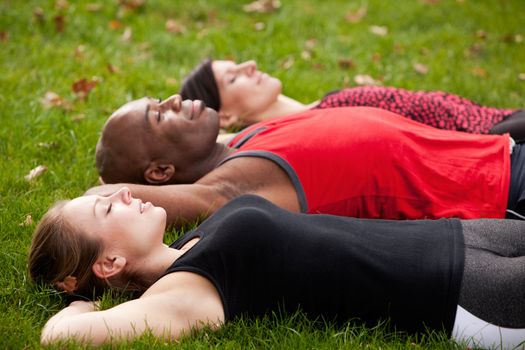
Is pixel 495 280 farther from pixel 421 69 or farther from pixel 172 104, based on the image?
pixel 421 69

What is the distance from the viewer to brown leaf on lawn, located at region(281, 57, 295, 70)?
21.4 ft

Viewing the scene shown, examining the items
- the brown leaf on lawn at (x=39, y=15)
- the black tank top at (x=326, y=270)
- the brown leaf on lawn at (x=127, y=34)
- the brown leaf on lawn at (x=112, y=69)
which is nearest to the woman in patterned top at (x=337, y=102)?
the brown leaf on lawn at (x=112, y=69)

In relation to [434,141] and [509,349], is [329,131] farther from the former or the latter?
[509,349]

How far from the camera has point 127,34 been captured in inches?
276

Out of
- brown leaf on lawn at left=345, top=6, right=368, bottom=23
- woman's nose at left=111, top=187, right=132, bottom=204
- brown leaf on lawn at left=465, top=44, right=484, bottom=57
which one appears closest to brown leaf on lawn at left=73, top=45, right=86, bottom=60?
brown leaf on lawn at left=345, top=6, right=368, bottom=23

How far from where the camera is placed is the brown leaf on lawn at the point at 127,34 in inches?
273

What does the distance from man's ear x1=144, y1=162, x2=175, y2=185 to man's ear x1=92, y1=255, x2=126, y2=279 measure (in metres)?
1.01

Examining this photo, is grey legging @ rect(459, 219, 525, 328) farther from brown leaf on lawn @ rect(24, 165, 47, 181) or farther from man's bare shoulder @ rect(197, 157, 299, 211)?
brown leaf on lawn @ rect(24, 165, 47, 181)

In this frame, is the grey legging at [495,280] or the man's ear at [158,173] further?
the man's ear at [158,173]

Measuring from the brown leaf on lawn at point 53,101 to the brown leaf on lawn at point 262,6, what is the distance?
295 cm

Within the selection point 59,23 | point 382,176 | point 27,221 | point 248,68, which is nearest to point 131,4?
point 59,23

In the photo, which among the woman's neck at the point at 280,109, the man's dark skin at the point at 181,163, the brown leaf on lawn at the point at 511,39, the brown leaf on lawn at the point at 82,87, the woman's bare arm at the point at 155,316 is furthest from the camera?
the brown leaf on lawn at the point at 511,39

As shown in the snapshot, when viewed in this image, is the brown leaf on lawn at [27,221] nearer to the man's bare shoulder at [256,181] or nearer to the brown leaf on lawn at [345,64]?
the man's bare shoulder at [256,181]

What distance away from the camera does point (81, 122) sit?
5.13 meters
